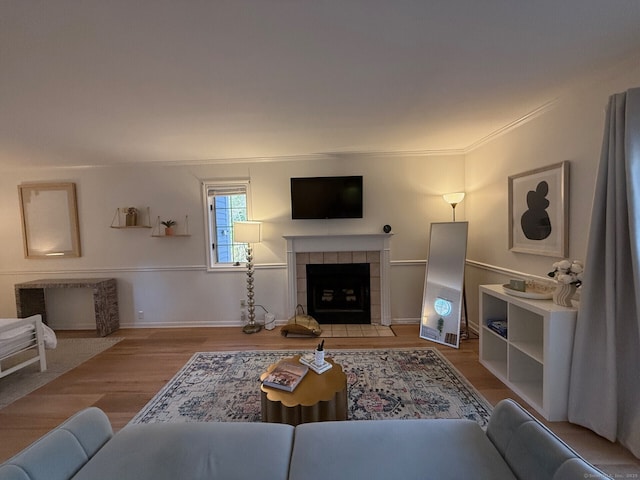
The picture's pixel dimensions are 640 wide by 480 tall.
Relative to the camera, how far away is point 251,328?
372 cm

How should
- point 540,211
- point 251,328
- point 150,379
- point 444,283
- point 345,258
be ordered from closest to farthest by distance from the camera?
point 540,211, point 150,379, point 444,283, point 251,328, point 345,258

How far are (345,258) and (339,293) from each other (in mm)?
548

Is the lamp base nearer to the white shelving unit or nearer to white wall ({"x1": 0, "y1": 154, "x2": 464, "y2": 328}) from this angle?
white wall ({"x1": 0, "y1": 154, "x2": 464, "y2": 328})

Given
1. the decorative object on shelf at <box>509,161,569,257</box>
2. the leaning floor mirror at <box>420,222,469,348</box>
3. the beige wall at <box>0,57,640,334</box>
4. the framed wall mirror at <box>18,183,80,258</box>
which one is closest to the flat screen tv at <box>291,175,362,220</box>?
the beige wall at <box>0,57,640,334</box>

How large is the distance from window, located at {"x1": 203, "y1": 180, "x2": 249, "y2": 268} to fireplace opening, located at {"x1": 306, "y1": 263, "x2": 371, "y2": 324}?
3.89ft

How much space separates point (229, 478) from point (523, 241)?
3014mm

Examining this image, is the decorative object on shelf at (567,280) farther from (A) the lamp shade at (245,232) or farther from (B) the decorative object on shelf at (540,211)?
(A) the lamp shade at (245,232)

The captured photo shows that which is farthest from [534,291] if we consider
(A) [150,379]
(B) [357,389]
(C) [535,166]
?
(A) [150,379]

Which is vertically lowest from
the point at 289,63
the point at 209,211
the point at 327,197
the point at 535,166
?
the point at 209,211

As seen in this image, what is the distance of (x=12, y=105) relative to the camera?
203 cm

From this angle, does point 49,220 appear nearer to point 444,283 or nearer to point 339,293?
point 339,293

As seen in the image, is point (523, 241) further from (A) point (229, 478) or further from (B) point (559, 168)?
(A) point (229, 478)

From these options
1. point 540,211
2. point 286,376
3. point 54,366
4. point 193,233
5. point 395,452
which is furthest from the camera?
point 193,233

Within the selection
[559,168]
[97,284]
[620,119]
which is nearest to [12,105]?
[97,284]
